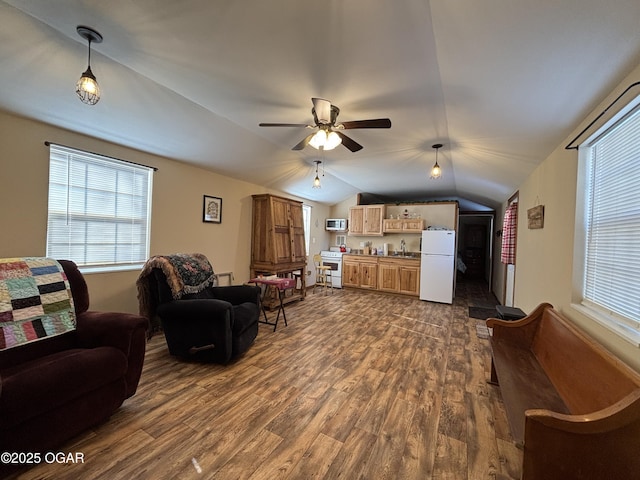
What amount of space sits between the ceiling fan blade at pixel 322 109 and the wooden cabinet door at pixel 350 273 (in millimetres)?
4759

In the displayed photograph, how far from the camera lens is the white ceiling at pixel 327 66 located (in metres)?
1.33

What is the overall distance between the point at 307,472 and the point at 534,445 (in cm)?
113

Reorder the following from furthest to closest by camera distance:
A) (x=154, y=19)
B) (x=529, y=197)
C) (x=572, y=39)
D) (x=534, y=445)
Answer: (x=529, y=197) < (x=154, y=19) < (x=572, y=39) < (x=534, y=445)

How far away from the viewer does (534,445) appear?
1.12 m

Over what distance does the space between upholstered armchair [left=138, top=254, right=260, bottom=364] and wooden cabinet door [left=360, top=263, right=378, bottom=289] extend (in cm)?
382

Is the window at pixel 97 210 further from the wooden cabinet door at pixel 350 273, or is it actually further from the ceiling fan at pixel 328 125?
the wooden cabinet door at pixel 350 273

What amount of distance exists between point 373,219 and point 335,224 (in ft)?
3.74

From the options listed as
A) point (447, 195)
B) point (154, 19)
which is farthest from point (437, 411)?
point (447, 195)

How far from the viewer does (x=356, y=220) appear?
6.82 m

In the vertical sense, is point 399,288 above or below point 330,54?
below

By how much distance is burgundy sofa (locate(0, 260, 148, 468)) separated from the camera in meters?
1.33

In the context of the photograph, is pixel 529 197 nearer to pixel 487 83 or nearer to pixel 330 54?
pixel 487 83

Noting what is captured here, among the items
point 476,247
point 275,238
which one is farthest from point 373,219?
point 476,247

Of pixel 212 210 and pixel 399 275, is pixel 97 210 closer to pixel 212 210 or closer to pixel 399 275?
pixel 212 210
